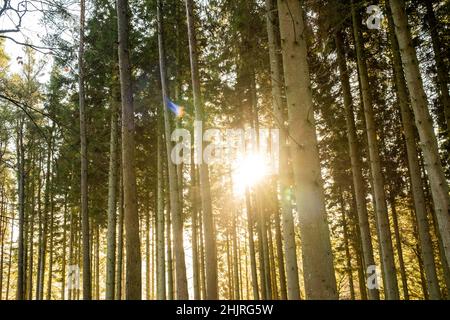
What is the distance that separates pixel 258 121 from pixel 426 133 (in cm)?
859

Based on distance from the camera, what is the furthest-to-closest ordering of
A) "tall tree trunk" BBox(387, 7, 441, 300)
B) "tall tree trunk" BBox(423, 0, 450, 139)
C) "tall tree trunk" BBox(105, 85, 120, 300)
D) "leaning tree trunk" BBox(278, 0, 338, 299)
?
"tall tree trunk" BBox(105, 85, 120, 300)
"tall tree trunk" BBox(423, 0, 450, 139)
"tall tree trunk" BBox(387, 7, 441, 300)
"leaning tree trunk" BBox(278, 0, 338, 299)

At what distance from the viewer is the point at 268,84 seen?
11.2 m

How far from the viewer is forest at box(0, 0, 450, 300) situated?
4.51 m

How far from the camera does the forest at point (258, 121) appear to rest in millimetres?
4512

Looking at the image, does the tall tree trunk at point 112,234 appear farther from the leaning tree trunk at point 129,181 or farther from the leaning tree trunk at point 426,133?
the leaning tree trunk at point 426,133

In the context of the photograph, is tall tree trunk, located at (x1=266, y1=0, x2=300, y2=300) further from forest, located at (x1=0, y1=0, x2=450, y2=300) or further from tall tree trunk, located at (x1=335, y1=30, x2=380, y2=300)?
tall tree trunk, located at (x1=335, y1=30, x2=380, y2=300)

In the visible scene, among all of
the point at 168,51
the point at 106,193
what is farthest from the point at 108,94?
the point at 106,193

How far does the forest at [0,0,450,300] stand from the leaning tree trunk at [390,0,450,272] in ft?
0.06

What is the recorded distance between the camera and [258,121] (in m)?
13.1

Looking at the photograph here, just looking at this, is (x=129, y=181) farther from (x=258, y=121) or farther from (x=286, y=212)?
(x=258, y=121)

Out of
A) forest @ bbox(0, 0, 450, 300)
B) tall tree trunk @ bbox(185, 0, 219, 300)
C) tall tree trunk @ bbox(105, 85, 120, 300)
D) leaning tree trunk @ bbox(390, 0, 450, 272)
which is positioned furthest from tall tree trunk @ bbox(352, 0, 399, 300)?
tall tree trunk @ bbox(105, 85, 120, 300)

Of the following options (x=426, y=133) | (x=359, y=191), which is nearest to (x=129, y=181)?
(x=426, y=133)
